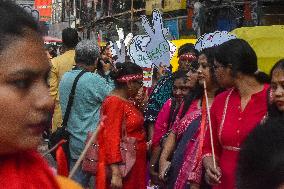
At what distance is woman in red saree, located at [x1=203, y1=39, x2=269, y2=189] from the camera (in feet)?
14.4

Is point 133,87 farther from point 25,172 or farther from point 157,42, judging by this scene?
point 25,172

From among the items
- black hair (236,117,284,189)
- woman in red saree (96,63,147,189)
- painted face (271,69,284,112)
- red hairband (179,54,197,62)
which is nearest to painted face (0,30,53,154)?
black hair (236,117,284,189)

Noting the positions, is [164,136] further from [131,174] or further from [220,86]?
[220,86]

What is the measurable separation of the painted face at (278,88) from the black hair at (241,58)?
31cm

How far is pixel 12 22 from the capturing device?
1.72 metres

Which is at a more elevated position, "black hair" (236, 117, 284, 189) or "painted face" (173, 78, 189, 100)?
"black hair" (236, 117, 284, 189)

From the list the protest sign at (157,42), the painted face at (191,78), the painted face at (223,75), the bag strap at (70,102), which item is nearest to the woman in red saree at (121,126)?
the bag strap at (70,102)

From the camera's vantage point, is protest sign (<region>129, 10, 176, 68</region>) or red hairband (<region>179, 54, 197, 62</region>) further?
protest sign (<region>129, 10, 176, 68</region>)

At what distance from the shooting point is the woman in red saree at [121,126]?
5.43m

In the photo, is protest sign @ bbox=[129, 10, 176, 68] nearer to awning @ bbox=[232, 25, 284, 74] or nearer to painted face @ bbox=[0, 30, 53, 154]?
awning @ bbox=[232, 25, 284, 74]

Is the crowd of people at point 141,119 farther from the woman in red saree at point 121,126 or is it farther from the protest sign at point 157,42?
the protest sign at point 157,42

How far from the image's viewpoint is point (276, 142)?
6.09 ft

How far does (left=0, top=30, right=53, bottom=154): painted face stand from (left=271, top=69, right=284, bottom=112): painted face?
8.77 feet

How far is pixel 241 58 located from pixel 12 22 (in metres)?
3.09
